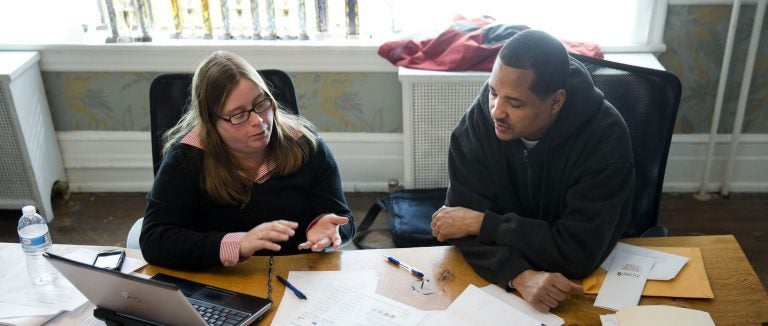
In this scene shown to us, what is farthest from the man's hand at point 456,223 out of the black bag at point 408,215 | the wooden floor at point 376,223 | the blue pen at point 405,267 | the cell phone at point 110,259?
the wooden floor at point 376,223

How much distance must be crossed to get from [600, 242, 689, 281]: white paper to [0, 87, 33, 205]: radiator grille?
2548 mm

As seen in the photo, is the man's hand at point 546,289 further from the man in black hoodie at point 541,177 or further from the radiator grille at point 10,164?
the radiator grille at point 10,164

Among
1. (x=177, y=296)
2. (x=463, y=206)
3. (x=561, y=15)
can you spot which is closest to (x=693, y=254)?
(x=463, y=206)

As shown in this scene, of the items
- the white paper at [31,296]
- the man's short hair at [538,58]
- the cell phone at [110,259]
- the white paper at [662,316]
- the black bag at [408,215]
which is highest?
the man's short hair at [538,58]

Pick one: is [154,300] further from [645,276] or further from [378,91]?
[378,91]

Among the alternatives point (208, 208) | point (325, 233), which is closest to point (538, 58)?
point (325, 233)

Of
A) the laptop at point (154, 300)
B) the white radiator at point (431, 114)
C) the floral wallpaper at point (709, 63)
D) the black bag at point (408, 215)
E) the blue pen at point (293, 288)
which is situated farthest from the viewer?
the floral wallpaper at point (709, 63)

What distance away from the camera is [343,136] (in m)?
3.32

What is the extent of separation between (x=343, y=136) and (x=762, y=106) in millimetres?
1937

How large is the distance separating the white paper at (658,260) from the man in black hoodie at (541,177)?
0.03 metres

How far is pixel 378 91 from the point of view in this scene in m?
3.22

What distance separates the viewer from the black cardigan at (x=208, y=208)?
159 cm

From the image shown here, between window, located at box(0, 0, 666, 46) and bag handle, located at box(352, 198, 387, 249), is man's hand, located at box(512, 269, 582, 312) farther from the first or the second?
window, located at box(0, 0, 666, 46)

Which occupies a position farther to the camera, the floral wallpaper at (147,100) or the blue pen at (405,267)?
the floral wallpaper at (147,100)
